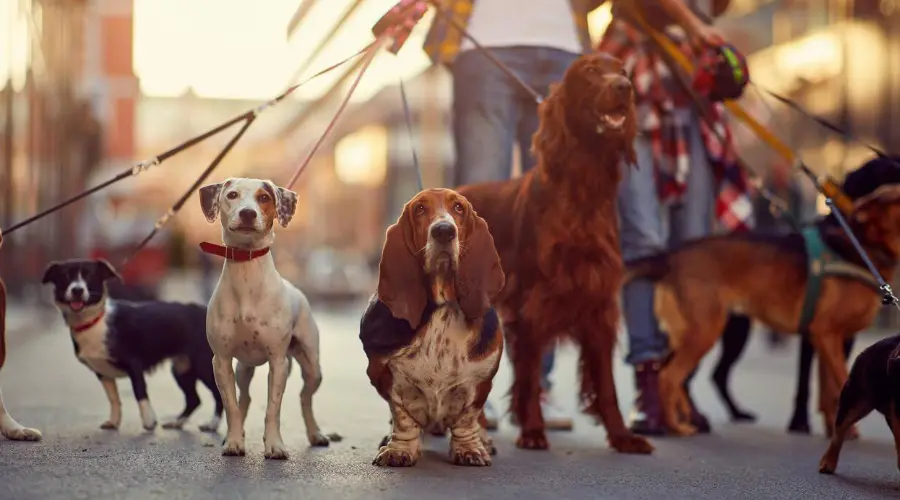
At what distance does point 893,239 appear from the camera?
5973mm

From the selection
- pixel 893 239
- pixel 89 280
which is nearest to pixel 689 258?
pixel 893 239

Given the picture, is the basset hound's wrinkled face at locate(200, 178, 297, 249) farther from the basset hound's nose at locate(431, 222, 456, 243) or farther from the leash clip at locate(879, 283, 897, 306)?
the leash clip at locate(879, 283, 897, 306)

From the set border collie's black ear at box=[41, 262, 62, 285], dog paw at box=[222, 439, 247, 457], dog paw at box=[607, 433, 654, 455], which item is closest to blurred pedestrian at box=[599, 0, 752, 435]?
dog paw at box=[607, 433, 654, 455]

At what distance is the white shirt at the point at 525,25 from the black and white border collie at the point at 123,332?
74.4 inches

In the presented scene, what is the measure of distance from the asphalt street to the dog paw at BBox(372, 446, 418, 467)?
44 mm

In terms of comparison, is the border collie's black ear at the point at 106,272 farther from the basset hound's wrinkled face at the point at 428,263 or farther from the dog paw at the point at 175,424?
the basset hound's wrinkled face at the point at 428,263

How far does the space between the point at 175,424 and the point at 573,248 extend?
1.91m

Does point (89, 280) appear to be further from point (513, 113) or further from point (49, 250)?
point (49, 250)

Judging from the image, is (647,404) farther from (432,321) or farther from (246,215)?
(246,215)

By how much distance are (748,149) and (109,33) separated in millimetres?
15620

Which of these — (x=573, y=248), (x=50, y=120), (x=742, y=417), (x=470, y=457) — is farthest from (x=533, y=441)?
(x=50, y=120)

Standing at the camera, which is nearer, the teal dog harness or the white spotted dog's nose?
the white spotted dog's nose

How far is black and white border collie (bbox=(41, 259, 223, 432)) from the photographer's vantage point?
513 centimetres

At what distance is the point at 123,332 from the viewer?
5.21 m
